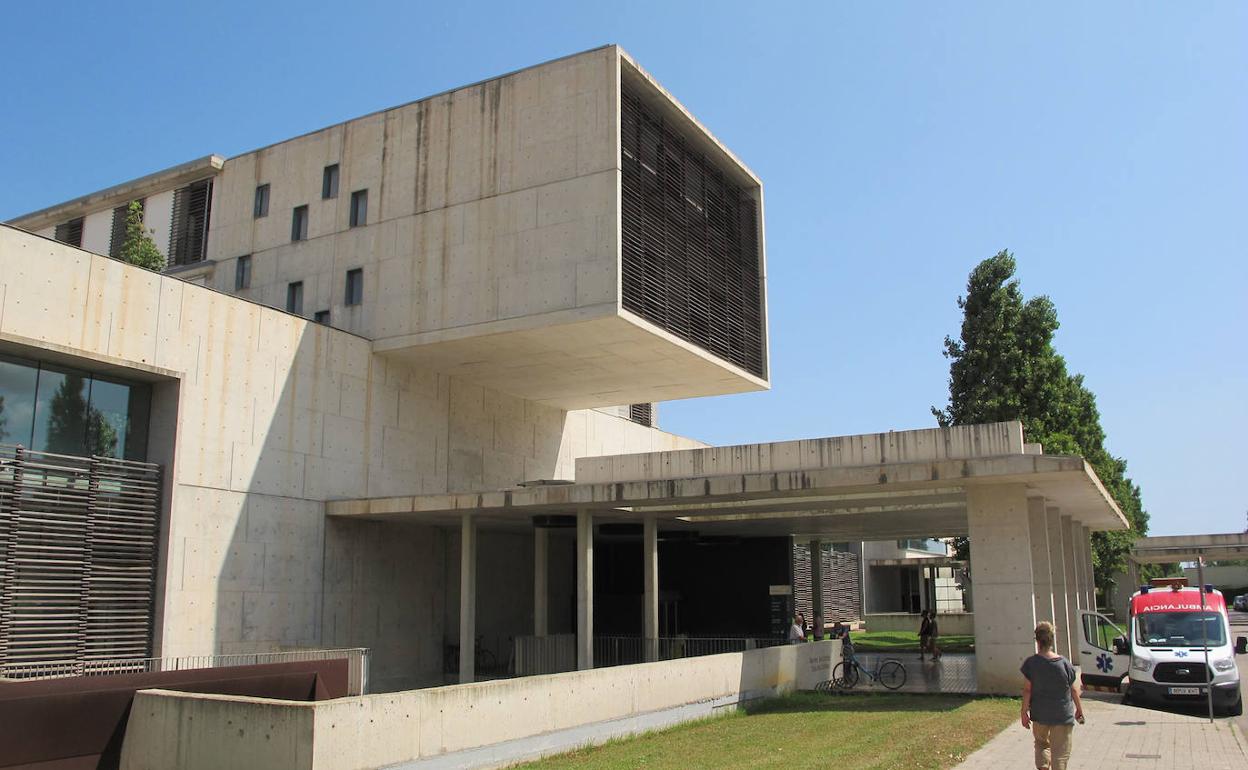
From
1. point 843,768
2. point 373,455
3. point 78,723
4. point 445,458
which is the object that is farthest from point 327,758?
point 445,458

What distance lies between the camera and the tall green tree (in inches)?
1497

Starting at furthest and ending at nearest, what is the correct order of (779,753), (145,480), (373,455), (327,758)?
1. (373,455)
2. (145,480)
3. (779,753)
4. (327,758)

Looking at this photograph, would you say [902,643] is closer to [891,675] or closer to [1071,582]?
[1071,582]

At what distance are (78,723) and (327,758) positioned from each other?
370cm

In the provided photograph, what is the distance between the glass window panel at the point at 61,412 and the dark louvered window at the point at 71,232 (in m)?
16.2

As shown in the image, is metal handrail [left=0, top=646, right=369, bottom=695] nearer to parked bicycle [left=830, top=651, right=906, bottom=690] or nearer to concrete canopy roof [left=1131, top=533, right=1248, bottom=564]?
parked bicycle [left=830, top=651, right=906, bottom=690]

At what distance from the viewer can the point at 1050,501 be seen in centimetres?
2555

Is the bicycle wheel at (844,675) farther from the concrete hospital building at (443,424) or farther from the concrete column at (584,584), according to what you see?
the concrete column at (584,584)

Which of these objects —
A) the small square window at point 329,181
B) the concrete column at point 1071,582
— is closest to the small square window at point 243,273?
the small square window at point 329,181

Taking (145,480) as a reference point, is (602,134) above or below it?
above

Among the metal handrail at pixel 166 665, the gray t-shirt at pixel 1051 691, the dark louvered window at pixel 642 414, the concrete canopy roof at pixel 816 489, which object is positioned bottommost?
the metal handrail at pixel 166 665

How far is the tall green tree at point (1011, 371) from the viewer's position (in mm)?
38031

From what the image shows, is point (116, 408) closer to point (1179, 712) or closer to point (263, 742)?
point (263, 742)

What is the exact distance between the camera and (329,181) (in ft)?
99.3
